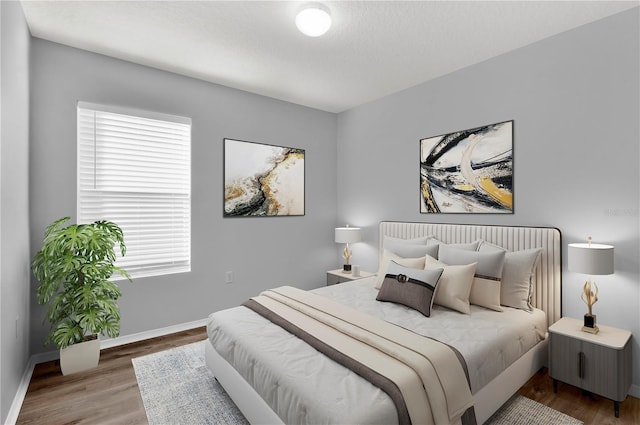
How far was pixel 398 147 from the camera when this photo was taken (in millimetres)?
4008

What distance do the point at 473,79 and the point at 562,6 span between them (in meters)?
0.96

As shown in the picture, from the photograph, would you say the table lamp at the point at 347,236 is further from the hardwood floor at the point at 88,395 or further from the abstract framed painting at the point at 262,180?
the hardwood floor at the point at 88,395

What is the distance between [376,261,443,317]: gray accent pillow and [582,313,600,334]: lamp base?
1040 mm

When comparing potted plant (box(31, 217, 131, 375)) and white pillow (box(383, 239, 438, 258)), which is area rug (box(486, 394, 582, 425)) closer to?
white pillow (box(383, 239, 438, 258))

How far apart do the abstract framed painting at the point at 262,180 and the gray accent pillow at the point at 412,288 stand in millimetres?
2013

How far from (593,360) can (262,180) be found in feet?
11.7

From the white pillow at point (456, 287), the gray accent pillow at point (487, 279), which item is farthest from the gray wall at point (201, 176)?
the gray accent pillow at point (487, 279)

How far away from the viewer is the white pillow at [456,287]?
2.49 m

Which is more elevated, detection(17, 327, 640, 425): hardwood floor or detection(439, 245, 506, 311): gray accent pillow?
detection(439, 245, 506, 311): gray accent pillow

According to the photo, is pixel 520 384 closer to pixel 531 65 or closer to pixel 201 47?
pixel 531 65

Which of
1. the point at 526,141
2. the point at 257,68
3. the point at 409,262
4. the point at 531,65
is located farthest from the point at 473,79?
the point at 257,68

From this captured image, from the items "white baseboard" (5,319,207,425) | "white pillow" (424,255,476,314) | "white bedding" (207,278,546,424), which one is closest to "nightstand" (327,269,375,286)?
"white bedding" (207,278,546,424)

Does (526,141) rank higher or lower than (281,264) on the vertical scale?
higher

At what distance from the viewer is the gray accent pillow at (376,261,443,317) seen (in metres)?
2.46
